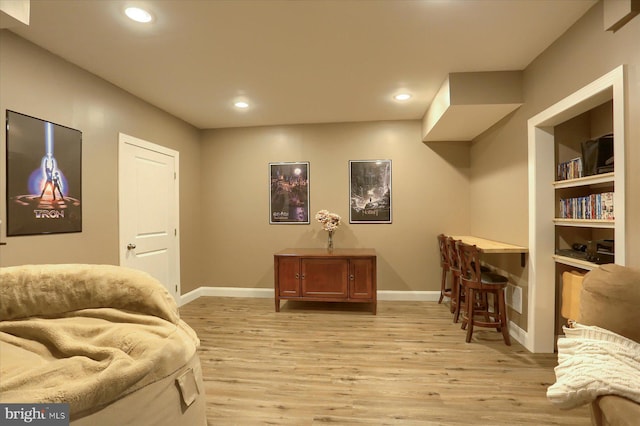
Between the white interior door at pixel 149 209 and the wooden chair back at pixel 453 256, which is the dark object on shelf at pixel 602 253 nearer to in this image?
the wooden chair back at pixel 453 256

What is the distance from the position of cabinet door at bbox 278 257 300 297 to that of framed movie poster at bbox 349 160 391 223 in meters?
1.12

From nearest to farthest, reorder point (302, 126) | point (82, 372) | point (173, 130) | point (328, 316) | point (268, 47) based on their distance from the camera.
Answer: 1. point (82, 372)
2. point (268, 47)
3. point (328, 316)
4. point (173, 130)
5. point (302, 126)

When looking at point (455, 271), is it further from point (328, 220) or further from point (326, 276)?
point (328, 220)

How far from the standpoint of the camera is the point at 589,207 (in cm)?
217

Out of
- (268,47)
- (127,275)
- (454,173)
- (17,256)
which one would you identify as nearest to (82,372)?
(127,275)

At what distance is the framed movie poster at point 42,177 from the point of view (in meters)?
2.11

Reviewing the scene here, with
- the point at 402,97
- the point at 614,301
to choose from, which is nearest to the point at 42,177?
the point at 402,97

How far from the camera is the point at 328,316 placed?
12.1ft

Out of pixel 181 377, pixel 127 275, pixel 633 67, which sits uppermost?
pixel 633 67

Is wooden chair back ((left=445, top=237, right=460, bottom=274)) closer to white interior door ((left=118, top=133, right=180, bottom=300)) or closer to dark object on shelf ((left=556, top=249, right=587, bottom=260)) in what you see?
dark object on shelf ((left=556, top=249, right=587, bottom=260))

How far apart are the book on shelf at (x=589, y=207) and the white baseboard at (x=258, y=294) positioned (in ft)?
7.08

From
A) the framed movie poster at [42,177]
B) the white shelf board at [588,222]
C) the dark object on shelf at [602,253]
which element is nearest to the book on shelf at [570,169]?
the white shelf board at [588,222]

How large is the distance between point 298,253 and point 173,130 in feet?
7.86

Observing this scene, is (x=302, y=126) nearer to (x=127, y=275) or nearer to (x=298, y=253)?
(x=298, y=253)
